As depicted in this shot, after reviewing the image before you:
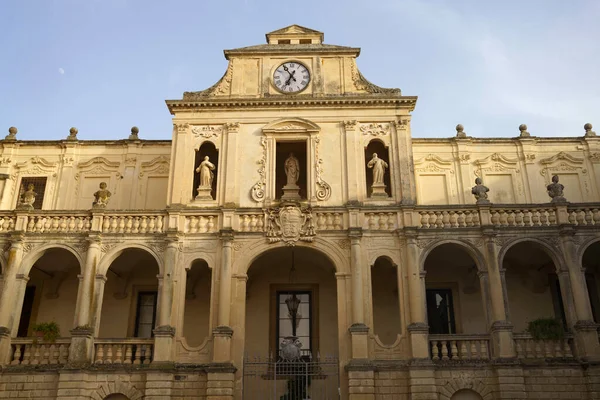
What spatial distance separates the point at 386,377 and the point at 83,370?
9.34 meters

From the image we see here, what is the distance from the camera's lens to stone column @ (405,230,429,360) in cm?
1900

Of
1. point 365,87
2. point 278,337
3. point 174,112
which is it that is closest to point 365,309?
point 278,337

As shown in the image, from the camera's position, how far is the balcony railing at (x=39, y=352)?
19203 mm

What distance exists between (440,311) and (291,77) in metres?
10.6

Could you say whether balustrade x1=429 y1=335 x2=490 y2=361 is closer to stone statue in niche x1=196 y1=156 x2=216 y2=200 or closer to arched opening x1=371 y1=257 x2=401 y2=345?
arched opening x1=371 y1=257 x2=401 y2=345

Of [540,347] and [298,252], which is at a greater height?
[298,252]

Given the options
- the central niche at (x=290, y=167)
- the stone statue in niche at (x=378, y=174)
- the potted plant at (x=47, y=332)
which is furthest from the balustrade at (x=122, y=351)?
the stone statue in niche at (x=378, y=174)

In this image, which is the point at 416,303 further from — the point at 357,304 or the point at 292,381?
the point at 292,381

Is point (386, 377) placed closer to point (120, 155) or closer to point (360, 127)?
point (360, 127)

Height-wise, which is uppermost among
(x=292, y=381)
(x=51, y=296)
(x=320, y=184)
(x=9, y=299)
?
(x=320, y=184)

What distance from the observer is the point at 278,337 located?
22.2 m

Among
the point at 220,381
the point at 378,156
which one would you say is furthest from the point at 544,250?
the point at 220,381

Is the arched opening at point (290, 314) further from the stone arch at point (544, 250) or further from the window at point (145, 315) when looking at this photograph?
the stone arch at point (544, 250)

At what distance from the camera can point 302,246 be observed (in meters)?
20.7
